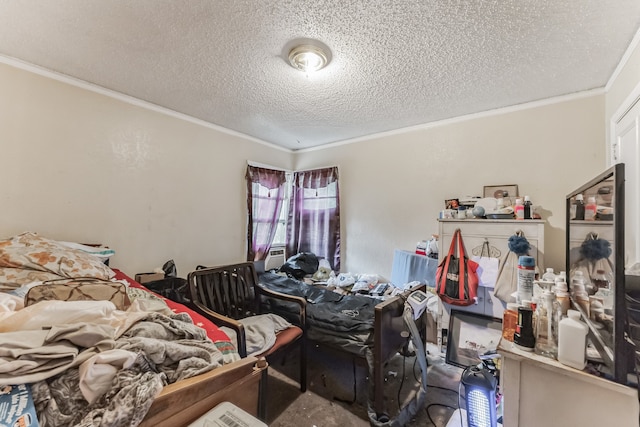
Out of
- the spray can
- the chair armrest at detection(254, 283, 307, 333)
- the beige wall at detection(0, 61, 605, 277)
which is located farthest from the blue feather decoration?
the chair armrest at detection(254, 283, 307, 333)

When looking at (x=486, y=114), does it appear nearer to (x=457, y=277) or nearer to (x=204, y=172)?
(x=457, y=277)

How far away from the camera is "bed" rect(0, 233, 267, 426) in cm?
62

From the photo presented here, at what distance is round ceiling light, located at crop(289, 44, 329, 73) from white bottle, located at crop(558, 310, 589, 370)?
1.86 metres

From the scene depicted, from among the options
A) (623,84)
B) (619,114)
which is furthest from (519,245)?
(623,84)

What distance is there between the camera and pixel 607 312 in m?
0.83

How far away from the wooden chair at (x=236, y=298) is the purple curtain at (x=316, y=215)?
1.58 metres

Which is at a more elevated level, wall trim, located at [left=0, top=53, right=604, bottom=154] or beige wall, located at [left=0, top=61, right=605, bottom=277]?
wall trim, located at [left=0, top=53, right=604, bottom=154]

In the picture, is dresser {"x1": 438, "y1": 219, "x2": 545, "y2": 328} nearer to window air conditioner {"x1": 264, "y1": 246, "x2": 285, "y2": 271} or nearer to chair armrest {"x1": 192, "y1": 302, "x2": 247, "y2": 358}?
chair armrest {"x1": 192, "y1": 302, "x2": 247, "y2": 358}

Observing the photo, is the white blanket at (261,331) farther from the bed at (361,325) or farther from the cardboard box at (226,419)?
the cardboard box at (226,419)

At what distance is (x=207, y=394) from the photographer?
800 mm

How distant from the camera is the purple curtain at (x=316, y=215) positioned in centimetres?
372

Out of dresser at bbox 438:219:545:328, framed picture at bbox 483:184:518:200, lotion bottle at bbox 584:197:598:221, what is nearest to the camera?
lotion bottle at bbox 584:197:598:221

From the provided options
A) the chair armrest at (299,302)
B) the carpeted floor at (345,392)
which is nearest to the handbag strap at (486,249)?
Answer: the carpeted floor at (345,392)

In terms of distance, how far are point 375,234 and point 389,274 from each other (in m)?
0.53
